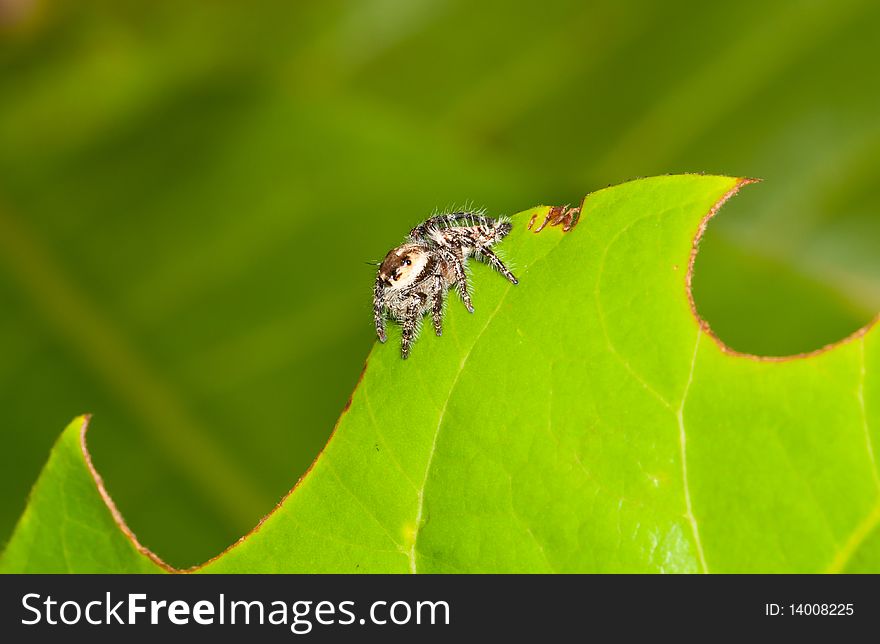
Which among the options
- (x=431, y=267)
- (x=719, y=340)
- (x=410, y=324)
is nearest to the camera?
(x=719, y=340)

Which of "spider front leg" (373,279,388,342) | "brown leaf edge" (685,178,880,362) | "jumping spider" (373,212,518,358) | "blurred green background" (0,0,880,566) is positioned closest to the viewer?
"brown leaf edge" (685,178,880,362)

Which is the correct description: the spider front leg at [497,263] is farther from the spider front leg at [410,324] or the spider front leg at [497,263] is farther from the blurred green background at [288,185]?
the blurred green background at [288,185]

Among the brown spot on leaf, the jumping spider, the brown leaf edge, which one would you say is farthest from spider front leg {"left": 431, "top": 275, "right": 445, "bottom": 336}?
the brown leaf edge

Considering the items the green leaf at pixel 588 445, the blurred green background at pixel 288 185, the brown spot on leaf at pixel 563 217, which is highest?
the blurred green background at pixel 288 185

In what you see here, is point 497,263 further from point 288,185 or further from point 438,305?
point 288,185

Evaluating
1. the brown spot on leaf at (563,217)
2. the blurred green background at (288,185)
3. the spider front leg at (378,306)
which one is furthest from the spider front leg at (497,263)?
the blurred green background at (288,185)

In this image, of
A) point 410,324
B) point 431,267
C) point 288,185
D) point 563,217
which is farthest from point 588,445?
point 288,185

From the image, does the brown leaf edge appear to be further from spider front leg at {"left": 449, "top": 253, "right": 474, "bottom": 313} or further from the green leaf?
spider front leg at {"left": 449, "top": 253, "right": 474, "bottom": 313}
